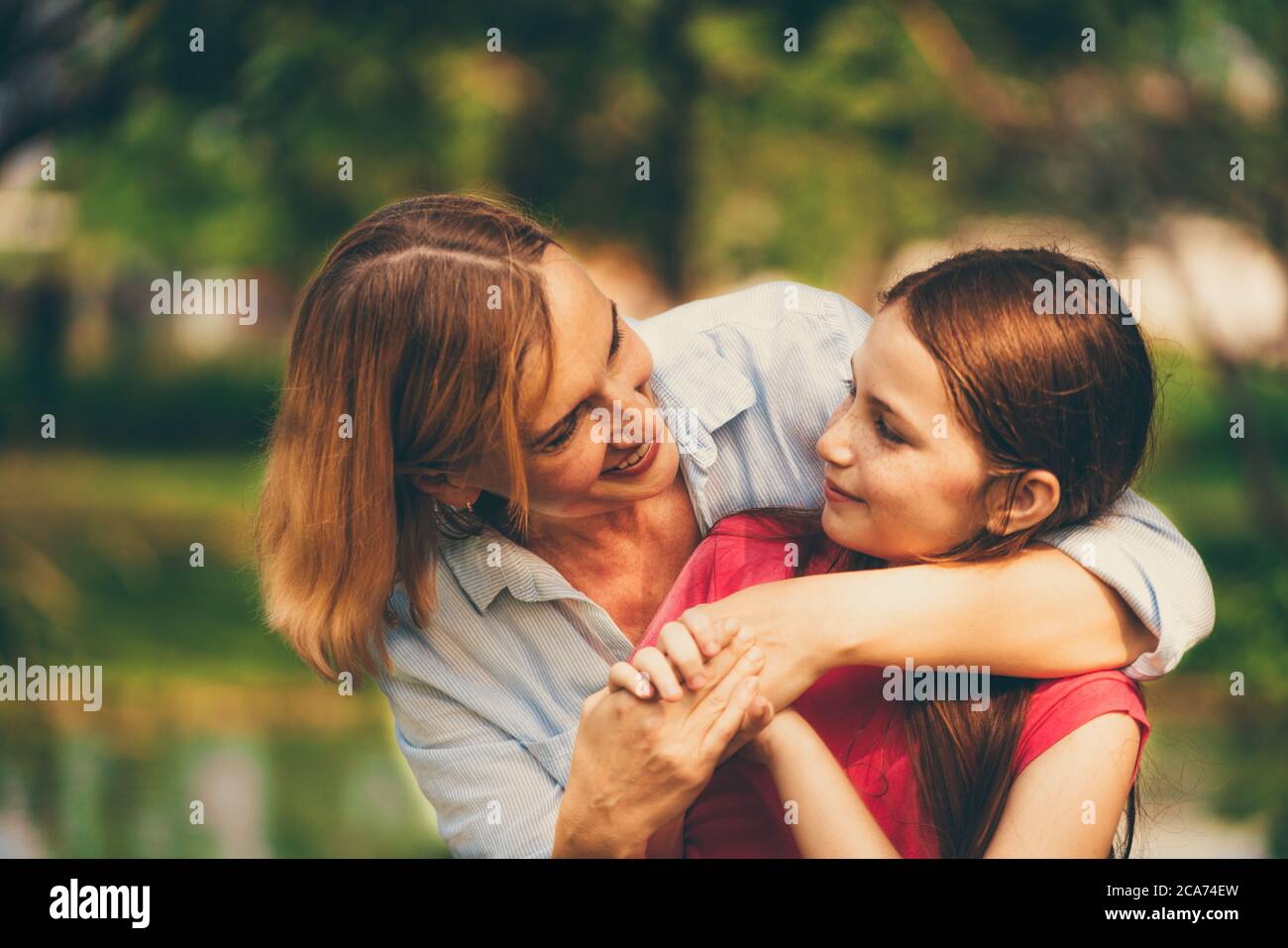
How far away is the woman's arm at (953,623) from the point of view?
1.53 metres

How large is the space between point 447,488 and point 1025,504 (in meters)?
0.65

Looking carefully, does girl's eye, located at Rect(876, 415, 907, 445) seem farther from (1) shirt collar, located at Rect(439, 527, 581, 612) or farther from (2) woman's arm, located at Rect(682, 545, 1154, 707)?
(1) shirt collar, located at Rect(439, 527, 581, 612)

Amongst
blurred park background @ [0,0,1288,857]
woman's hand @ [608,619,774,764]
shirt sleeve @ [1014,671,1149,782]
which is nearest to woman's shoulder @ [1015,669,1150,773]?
shirt sleeve @ [1014,671,1149,782]

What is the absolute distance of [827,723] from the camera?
164 centimetres

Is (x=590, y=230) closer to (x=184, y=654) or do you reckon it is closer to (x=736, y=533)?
(x=184, y=654)

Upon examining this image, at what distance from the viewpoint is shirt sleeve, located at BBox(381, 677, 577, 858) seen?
5.41ft

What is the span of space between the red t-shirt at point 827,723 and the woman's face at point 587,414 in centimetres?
13

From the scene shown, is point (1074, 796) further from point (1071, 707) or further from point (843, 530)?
point (843, 530)

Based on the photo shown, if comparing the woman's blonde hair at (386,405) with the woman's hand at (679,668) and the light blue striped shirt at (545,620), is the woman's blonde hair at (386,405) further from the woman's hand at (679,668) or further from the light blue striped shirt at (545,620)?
the woman's hand at (679,668)

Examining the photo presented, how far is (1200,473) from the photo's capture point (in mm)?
6957

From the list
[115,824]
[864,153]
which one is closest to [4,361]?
[115,824]

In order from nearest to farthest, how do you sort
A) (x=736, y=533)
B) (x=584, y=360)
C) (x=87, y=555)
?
1. (x=584, y=360)
2. (x=736, y=533)
3. (x=87, y=555)

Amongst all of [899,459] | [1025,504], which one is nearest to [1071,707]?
[1025,504]
